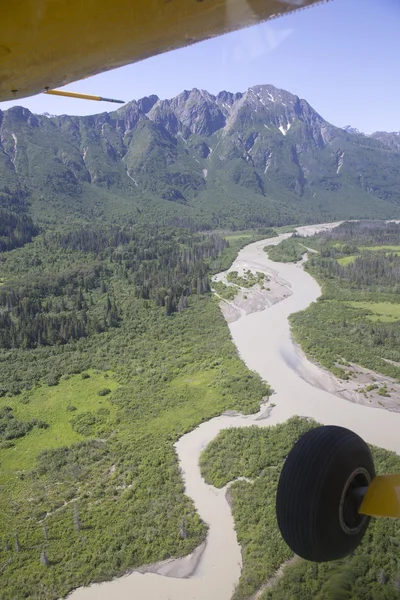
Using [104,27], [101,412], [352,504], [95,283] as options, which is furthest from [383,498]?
[95,283]

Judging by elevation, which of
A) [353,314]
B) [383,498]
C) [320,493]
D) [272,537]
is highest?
[383,498]

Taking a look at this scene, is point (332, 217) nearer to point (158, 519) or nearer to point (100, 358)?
point (100, 358)

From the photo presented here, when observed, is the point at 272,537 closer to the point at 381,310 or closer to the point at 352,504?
the point at 352,504

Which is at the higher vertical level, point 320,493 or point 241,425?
point 320,493

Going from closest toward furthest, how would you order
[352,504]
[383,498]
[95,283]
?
[383,498]
[352,504]
[95,283]

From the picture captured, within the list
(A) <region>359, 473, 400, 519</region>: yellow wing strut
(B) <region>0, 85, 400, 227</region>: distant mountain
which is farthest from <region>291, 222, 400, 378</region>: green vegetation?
(B) <region>0, 85, 400, 227</region>: distant mountain

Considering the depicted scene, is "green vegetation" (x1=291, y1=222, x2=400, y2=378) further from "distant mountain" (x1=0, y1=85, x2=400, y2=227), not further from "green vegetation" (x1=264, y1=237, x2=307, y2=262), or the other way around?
"distant mountain" (x1=0, y1=85, x2=400, y2=227)
